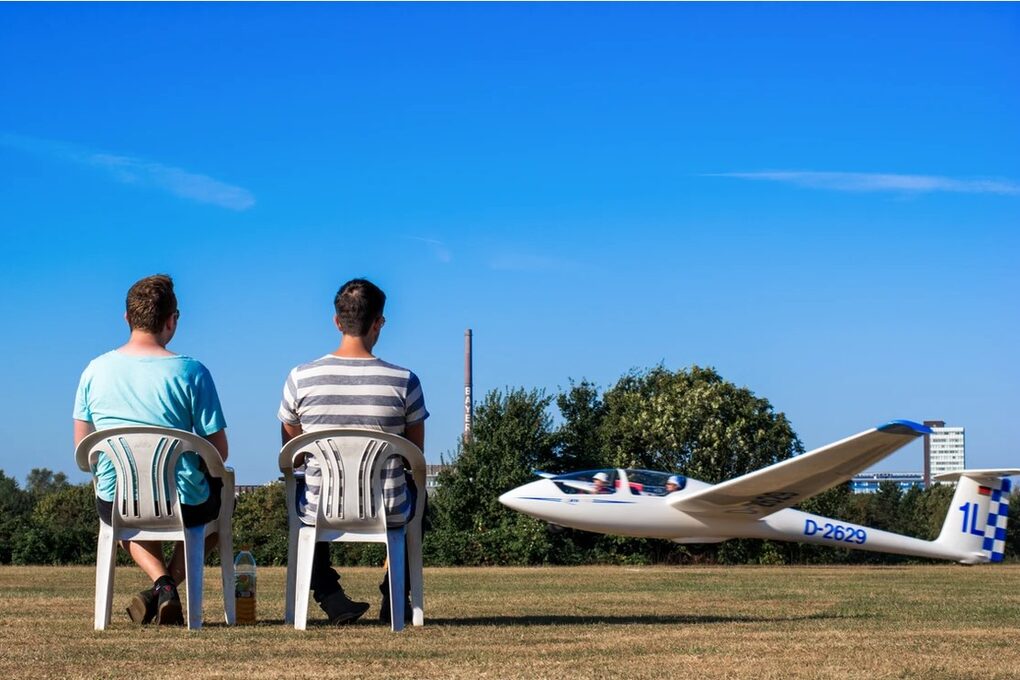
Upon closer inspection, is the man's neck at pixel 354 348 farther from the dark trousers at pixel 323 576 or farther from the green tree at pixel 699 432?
the green tree at pixel 699 432

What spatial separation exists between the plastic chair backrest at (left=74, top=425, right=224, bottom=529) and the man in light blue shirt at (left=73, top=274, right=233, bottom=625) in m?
0.09

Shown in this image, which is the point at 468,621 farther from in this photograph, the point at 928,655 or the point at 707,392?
the point at 707,392

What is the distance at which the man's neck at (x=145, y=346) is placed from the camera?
5.97m

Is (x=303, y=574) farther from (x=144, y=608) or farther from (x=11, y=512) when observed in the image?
(x=11, y=512)

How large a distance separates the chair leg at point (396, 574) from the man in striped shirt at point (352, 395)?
72mm

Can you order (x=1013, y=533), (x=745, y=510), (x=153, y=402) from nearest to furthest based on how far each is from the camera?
(x=153, y=402) → (x=745, y=510) → (x=1013, y=533)

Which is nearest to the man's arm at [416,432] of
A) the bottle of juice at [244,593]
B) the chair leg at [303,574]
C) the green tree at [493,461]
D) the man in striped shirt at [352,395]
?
the man in striped shirt at [352,395]

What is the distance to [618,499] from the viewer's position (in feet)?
63.3

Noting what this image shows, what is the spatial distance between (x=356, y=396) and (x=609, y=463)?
35.0 metres

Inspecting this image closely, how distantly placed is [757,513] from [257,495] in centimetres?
7215

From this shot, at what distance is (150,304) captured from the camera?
5.97 metres

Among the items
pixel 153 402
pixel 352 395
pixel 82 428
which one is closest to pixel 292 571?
pixel 352 395

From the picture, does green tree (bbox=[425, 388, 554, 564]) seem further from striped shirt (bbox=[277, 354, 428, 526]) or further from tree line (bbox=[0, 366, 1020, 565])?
striped shirt (bbox=[277, 354, 428, 526])

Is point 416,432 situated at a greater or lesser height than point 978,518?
greater
